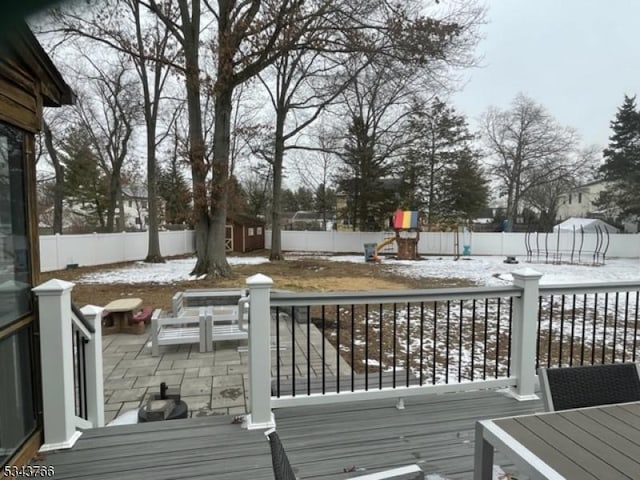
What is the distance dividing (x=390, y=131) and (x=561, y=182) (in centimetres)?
1380

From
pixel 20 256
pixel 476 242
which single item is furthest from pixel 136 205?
pixel 20 256

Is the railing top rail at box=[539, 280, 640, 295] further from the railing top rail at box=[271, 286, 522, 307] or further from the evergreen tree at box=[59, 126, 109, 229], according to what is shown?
the evergreen tree at box=[59, 126, 109, 229]

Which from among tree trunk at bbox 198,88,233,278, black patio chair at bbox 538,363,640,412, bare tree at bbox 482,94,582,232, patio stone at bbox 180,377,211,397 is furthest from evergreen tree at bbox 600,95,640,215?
patio stone at bbox 180,377,211,397

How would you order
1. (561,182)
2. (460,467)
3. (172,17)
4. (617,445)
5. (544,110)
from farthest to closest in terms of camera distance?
(561,182) → (544,110) → (172,17) → (460,467) → (617,445)

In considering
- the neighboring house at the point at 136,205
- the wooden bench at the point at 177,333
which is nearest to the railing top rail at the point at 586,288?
the wooden bench at the point at 177,333

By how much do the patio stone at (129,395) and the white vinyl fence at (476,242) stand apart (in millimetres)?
15963

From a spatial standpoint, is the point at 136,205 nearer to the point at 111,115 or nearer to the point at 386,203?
the point at 111,115

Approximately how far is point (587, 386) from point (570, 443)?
0.47m

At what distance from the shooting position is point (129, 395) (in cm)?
361

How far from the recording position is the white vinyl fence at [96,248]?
1174 centimetres

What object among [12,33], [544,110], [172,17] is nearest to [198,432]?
[12,33]

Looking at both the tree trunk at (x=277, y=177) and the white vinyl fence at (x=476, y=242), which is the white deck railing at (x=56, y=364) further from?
the white vinyl fence at (x=476, y=242)

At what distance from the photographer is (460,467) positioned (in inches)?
79.6

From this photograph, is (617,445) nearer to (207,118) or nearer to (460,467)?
(460,467)
